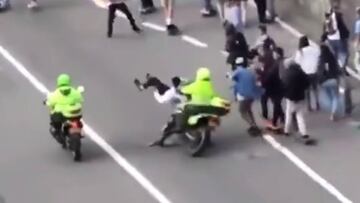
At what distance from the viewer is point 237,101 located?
24.5 metres

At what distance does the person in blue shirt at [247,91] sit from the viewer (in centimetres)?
2334

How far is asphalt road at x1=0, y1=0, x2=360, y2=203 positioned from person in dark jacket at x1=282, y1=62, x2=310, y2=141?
44cm

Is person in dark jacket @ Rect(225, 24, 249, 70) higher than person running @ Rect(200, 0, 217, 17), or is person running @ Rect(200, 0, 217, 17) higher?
person in dark jacket @ Rect(225, 24, 249, 70)

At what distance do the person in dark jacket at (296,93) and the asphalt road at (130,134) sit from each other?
0.44 metres

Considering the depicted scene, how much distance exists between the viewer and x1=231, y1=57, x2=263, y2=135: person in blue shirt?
2334cm

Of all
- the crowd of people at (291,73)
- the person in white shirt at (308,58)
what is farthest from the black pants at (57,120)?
the person in white shirt at (308,58)

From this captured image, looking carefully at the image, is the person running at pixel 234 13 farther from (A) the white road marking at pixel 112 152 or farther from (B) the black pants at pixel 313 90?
(A) the white road marking at pixel 112 152

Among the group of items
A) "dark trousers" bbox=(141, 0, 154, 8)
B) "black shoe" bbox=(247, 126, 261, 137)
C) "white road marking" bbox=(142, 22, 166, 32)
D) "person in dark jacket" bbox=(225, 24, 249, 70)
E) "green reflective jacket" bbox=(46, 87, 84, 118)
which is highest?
"person in dark jacket" bbox=(225, 24, 249, 70)

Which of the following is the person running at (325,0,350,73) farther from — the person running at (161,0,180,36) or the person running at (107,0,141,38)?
the person running at (107,0,141,38)

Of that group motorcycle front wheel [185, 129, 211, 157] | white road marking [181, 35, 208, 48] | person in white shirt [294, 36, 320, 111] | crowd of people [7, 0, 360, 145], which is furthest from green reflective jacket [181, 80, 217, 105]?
white road marking [181, 35, 208, 48]

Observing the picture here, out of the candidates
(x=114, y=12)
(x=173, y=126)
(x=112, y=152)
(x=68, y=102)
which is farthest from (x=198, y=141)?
(x=114, y=12)

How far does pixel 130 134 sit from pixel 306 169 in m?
3.45

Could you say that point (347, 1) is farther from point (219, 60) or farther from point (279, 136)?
point (279, 136)

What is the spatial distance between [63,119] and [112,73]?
4192 mm
